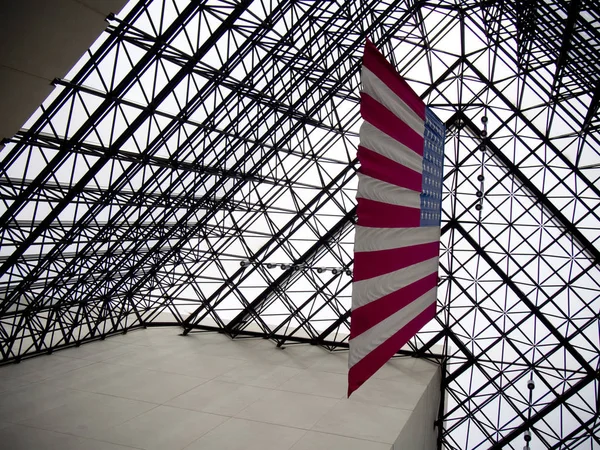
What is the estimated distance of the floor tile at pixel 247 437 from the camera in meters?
14.5

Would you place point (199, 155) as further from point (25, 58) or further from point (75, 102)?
point (25, 58)

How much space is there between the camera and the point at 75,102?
1515cm

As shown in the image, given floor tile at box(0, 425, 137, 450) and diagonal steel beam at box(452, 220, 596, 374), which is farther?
diagonal steel beam at box(452, 220, 596, 374)

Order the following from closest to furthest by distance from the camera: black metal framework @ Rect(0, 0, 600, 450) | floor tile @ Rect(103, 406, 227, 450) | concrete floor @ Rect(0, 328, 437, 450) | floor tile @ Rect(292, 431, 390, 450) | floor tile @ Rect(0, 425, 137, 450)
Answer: floor tile @ Rect(0, 425, 137, 450) < floor tile @ Rect(103, 406, 227, 450) < floor tile @ Rect(292, 431, 390, 450) < concrete floor @ Rect(0, 328, 437, 450) < black metal framework @ Rect(0, 0, 600, 450)

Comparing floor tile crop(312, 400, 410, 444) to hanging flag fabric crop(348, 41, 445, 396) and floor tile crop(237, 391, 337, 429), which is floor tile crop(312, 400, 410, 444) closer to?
floor tile crop(237, 391, 337, 429)

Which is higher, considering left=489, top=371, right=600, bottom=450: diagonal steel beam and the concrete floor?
the concrete floor

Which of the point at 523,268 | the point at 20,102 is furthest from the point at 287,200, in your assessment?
the point at 20,102

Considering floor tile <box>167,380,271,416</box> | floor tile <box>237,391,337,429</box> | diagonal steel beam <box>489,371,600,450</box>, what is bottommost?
diagonal steel beam <box>489,371,600,450</box>

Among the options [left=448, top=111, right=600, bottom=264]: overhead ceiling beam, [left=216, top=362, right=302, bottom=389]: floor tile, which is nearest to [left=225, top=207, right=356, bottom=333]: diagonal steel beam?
[left=216, top=362, right=302, bottom=389]: floor tile

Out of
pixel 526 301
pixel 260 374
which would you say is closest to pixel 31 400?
pixel 260 374

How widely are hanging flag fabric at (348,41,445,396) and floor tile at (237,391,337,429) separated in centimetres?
835

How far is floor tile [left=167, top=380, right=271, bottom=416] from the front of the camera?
688 inches

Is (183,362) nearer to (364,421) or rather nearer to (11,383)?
(11,383)

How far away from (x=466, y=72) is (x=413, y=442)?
1853cm
